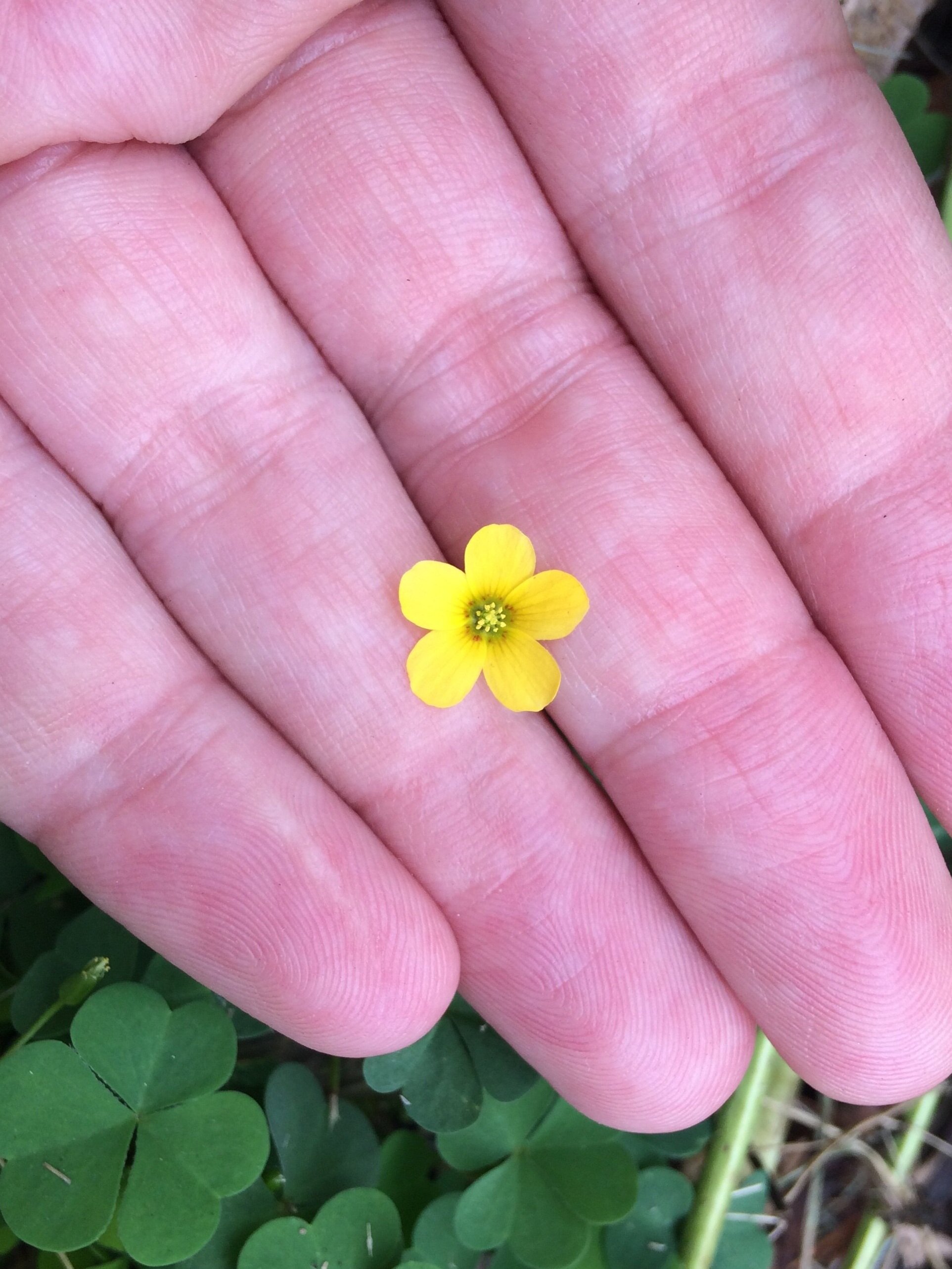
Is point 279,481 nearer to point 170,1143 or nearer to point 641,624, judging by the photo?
point 641,624

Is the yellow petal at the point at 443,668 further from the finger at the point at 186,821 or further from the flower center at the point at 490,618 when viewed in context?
the finger at the point at 186,821

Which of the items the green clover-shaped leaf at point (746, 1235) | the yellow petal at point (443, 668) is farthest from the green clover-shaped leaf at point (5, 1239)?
the green clover-shaped leaf at point (746, 1235)

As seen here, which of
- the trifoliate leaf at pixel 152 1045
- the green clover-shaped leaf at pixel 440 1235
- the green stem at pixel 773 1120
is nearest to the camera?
the trifoliate leaf at pixel 152 1045

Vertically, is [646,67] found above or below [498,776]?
above

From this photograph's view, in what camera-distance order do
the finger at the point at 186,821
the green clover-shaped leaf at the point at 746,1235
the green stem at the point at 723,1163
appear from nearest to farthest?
the finger at the point at 186,821, the green stem at the point at 723,1163, the green clover-shaped leaf at the point at 746,1235

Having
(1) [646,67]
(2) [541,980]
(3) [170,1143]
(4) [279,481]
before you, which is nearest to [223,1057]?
(3) [170,1143]

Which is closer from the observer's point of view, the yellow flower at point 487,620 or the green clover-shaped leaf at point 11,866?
the yellow flower at point 487,620

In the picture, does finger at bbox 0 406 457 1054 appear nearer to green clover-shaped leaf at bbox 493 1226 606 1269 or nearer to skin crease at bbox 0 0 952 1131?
skin crease at bbox 0 0 952 1131
